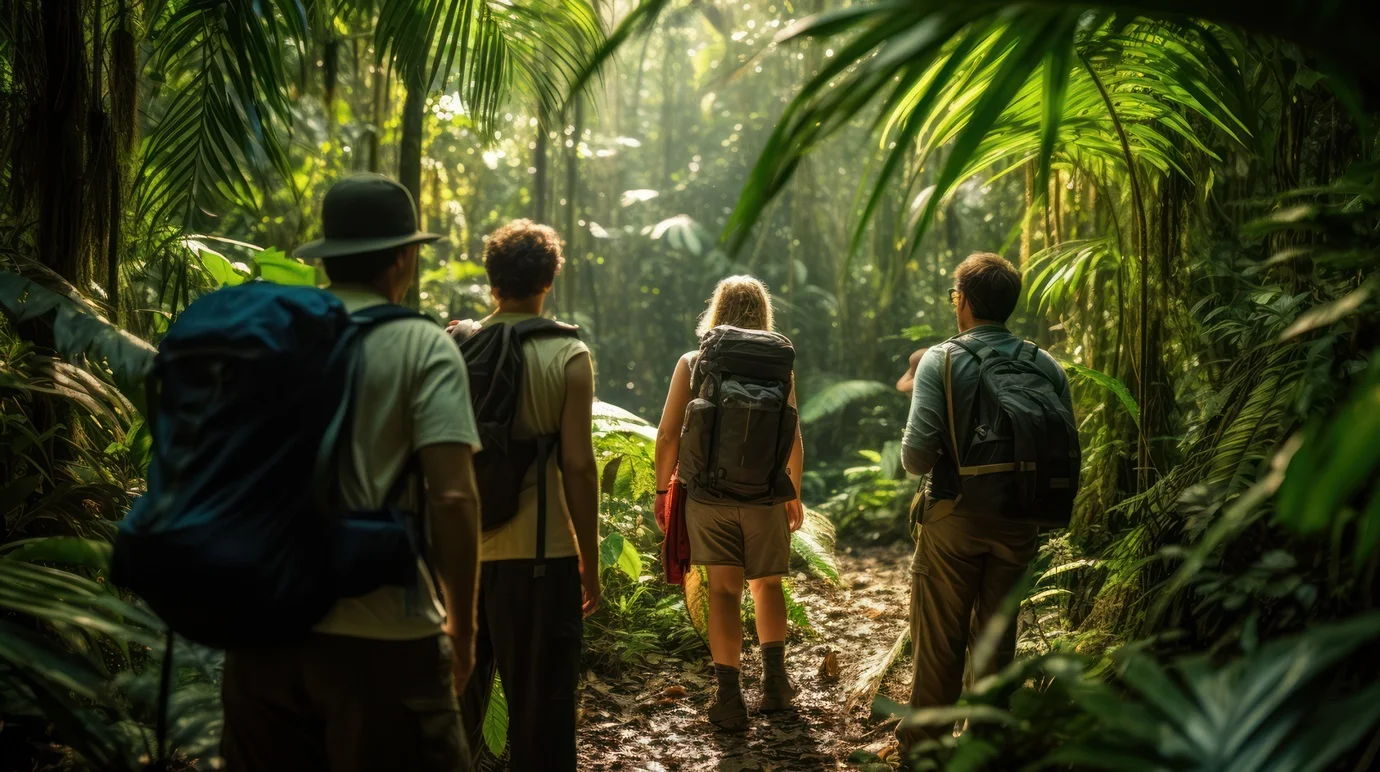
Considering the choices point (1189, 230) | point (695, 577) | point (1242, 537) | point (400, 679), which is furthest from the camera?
point (695, 577)

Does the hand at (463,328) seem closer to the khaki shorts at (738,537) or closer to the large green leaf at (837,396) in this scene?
the khaki shorts at (738,537)

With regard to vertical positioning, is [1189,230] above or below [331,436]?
above

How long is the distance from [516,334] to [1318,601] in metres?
2.26

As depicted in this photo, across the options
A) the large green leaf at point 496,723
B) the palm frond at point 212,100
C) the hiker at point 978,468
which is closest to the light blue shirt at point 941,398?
the hiker at point 978,468

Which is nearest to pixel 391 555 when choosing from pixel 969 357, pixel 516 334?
pixel 516 334

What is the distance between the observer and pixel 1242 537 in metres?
2.57

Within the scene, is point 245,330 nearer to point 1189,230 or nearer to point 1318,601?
point 1318,601

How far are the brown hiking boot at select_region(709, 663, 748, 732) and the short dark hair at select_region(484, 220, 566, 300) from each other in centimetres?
221

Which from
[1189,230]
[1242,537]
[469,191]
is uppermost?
[469,191]

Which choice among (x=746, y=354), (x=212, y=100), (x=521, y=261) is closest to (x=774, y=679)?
(x=746, y=354)

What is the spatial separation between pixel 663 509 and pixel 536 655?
5.67ft

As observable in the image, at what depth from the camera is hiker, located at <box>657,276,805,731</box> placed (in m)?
4.46

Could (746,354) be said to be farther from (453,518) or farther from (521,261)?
(453,518)

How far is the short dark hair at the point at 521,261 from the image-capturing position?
3.40 m
